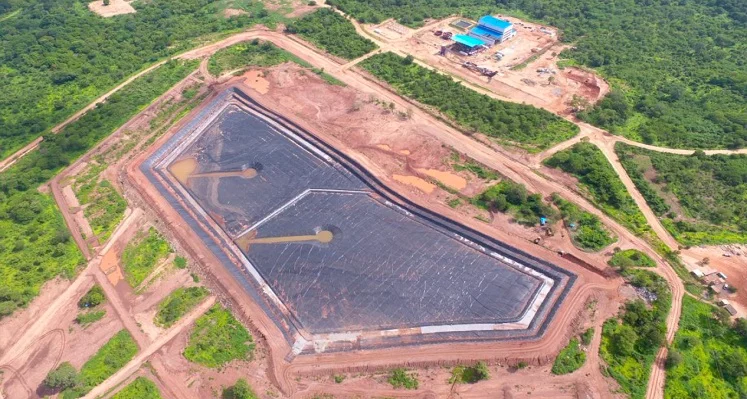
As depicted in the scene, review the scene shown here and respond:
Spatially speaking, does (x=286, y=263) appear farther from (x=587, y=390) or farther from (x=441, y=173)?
(x=587, y=390)

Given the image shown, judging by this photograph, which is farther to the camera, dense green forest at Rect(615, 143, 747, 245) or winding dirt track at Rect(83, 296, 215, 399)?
dense green forest at Rect(615, 143, 747, 245)

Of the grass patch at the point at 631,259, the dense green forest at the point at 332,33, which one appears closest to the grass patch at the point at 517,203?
the grass patch at the point at 631,259

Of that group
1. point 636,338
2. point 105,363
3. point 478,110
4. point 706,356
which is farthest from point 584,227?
point 105,363

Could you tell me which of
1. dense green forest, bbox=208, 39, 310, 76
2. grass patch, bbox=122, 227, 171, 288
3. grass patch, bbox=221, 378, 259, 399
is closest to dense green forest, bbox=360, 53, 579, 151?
dense green forest, bbox=208, 39, 310, 76

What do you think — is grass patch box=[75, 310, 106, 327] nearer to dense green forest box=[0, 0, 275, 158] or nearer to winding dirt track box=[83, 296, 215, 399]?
winding dirt track box=[83, 296, 215, 399]

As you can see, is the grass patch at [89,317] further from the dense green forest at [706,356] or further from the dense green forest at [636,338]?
the dense green forest at [706,356]

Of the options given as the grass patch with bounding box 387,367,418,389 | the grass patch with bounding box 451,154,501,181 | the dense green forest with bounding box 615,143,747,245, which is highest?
the dense green forest with bounding box 615,143,747,245

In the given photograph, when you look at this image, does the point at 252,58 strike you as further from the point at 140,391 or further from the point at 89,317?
the point at 140,391
